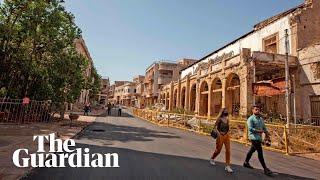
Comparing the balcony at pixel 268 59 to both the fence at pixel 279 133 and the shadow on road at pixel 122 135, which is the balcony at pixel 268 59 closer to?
the fence at pixel 279 133

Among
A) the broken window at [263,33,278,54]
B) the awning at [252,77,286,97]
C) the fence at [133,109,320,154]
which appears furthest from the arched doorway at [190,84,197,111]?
the awning at [252,77,286,97]

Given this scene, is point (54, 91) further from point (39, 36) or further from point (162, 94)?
point (162, 94)

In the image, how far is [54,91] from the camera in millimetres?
22031

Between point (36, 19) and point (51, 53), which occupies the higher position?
point (36, 19)

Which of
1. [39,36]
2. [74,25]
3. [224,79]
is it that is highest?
[74,25]

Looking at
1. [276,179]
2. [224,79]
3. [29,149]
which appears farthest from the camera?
[224,79]

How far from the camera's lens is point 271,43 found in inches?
934

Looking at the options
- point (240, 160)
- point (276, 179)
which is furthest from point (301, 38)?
point (276, 179)

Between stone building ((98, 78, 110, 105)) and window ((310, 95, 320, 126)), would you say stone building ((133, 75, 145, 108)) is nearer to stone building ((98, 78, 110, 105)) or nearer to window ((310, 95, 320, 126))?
stone building ((98, 78, 110, 105))

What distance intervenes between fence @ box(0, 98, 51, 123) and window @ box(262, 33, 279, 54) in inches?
770

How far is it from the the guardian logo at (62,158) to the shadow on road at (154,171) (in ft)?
1.27

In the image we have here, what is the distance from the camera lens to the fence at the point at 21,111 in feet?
57.8

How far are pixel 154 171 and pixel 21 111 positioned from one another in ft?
49.4

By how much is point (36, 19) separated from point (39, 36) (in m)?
1.27
